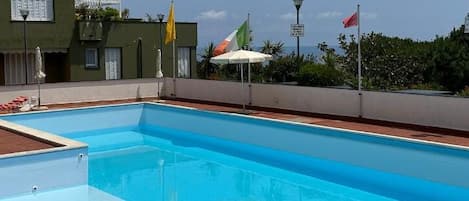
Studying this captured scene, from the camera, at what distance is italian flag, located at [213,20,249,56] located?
16656mm

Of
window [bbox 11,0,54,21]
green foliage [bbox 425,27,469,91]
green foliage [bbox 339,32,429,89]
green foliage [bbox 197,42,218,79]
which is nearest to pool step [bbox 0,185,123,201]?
green foliage [bbox 339,32,429,89]

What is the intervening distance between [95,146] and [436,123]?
316 inches

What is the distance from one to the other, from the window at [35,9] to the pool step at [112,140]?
8286mm

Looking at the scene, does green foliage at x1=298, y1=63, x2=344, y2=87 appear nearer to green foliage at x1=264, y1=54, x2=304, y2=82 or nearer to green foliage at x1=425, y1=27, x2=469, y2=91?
green foliage at x1=264, y1=54, x2=304, y2=82

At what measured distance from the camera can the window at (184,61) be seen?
26422mm

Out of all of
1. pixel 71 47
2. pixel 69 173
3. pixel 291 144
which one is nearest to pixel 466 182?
pixel 291 144

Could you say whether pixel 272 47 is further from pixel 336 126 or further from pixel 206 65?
pixel 336 126

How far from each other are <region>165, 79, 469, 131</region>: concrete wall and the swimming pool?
215cm

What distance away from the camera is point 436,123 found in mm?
12633

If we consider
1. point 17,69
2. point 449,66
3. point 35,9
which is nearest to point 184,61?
point 35,9

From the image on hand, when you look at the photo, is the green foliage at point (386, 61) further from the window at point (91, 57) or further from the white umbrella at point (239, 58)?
the window at point (91, 57)

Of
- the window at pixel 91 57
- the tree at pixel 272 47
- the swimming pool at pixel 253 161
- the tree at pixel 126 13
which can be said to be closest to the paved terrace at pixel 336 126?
the swimming pool at pixel 253 161

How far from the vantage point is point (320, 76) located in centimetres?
1962

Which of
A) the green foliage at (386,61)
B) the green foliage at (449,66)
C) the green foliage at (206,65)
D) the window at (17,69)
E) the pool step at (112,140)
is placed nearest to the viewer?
the pool step at (112,140)
